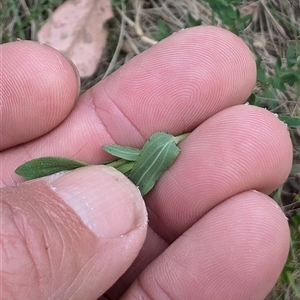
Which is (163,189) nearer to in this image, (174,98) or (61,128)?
(174,98)

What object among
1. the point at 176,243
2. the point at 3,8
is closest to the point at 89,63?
the point at 3,8

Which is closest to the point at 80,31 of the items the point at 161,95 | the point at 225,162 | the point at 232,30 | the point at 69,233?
the point at 232,30

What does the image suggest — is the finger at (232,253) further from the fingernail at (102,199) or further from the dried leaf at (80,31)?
the dried leaf at (80,31)

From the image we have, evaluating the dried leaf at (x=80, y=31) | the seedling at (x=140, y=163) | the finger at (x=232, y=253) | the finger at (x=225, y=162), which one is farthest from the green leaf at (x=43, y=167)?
the dried leaf at (x=80, y=31)

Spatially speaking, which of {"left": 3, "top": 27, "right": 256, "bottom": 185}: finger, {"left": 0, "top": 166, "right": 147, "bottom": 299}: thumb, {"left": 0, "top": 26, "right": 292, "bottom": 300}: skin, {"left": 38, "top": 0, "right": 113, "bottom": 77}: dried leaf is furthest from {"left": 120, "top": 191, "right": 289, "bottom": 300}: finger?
{"left": 38, "top": 0, "right": 113, "bottom": 77}: dried leaf

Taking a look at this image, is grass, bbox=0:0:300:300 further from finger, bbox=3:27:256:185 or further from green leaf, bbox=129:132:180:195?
green leaf, bbox=129:132:180:195

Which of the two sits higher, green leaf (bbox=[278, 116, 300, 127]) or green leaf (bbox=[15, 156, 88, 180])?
green leaf (bbox=[15, 156, 88, 180])
